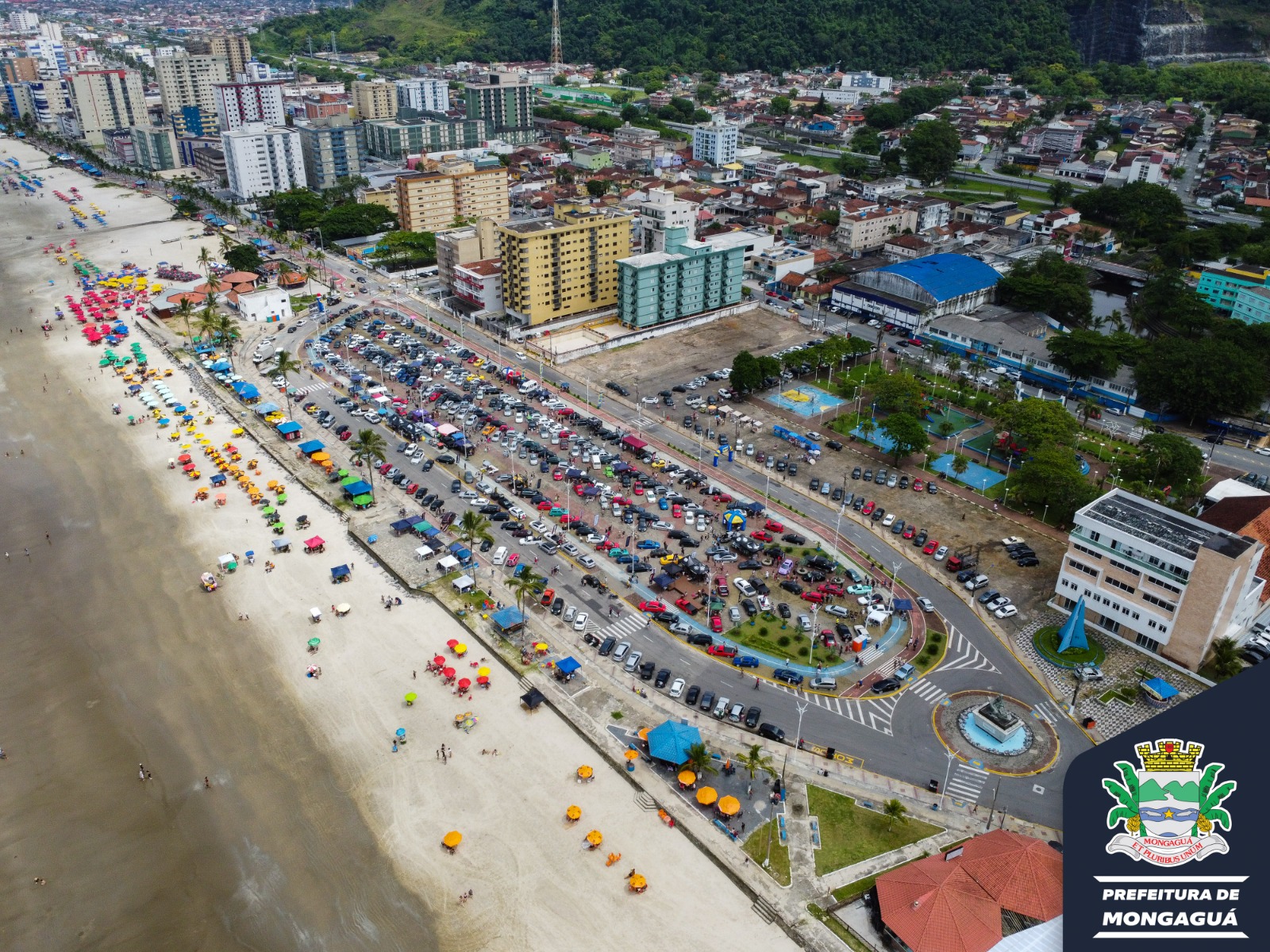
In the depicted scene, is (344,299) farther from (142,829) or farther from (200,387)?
(142,829)

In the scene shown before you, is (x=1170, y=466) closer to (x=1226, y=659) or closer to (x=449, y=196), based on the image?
(x=1226, y=659)

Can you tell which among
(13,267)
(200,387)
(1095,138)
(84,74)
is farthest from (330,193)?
(1095,138)

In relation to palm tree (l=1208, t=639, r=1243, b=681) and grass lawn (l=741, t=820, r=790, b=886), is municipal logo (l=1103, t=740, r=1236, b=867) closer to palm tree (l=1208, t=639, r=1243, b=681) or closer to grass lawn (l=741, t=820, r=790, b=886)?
grass lawn (l=741, t=820, r=790, b=886)

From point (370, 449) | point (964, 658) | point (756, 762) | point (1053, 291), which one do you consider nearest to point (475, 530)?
point (370, 449)

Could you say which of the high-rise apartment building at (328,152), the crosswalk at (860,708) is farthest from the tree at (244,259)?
the crosswalk at (860,708)

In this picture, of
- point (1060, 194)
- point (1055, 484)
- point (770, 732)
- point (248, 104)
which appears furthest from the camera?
point (248, 104)

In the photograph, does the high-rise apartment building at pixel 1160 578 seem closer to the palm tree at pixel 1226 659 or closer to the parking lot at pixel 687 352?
the palm tree at pixel 1226 659
